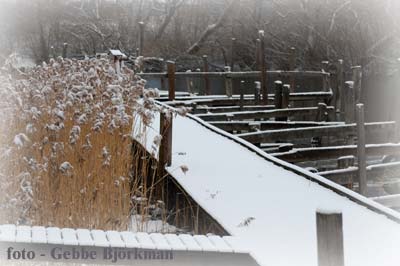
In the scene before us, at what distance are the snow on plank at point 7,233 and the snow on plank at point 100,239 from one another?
0.28 metres

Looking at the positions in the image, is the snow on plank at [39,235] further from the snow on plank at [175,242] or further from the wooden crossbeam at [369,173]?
the wooden crossbeam at [369,173]

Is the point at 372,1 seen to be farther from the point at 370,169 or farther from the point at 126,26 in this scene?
the point at 370,169

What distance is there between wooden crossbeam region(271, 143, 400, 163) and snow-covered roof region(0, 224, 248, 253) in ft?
15.6

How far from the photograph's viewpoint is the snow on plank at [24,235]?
88.9 inches

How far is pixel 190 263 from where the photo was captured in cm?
225

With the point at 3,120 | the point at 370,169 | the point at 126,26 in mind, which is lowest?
the point at 370,169

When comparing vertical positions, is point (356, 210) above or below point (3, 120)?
below

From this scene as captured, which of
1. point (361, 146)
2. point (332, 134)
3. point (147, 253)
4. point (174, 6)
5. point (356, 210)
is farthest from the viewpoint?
point (174, 6)

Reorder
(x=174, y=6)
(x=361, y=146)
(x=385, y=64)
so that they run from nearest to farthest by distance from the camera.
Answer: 1. (x=361, y=146)
2. (x=385, y=64)
3. (x=174, y=6)

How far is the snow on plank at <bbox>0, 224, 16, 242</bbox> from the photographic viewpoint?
2266 mm

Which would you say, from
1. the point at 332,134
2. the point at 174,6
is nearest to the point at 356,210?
the point at 332,134

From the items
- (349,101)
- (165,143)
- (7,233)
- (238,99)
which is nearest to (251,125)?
(349,101)

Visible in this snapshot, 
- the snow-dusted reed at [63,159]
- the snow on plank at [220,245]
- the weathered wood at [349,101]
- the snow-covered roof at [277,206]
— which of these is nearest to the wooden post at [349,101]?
the weathered wood at [349,101]

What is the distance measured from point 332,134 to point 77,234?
653cm
